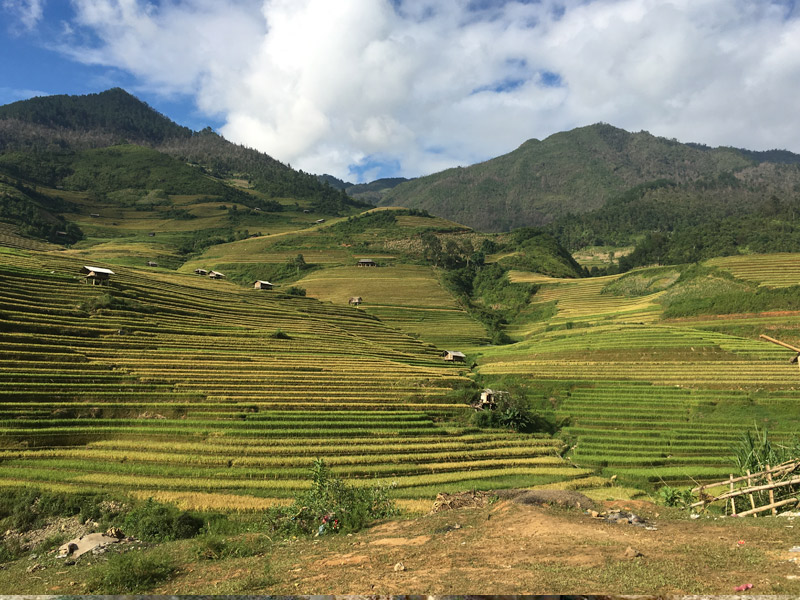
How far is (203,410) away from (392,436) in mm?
13567

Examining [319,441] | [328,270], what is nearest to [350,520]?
[319,441]

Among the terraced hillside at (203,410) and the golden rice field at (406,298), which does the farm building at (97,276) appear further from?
the golden rice field at (406,298)

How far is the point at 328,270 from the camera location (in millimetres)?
110062

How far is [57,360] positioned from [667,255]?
467ft

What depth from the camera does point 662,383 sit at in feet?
150

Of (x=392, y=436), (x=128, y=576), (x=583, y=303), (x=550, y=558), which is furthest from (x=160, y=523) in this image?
(x=583, y=303)

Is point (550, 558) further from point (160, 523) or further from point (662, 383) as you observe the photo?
point (662, 383)

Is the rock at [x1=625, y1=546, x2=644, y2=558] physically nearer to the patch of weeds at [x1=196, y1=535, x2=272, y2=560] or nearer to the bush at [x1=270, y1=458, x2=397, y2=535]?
the bush at [x1=270, y1=458, x2=397, y2=535]

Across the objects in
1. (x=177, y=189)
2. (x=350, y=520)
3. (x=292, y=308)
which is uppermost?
(x=177, y=189)

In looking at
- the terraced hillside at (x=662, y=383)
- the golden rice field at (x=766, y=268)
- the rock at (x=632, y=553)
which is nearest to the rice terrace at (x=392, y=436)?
the rock at (x=632, y=553)

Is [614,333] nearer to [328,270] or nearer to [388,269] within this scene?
[388,269]

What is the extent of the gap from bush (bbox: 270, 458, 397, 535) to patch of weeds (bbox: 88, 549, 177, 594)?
585 centimetres

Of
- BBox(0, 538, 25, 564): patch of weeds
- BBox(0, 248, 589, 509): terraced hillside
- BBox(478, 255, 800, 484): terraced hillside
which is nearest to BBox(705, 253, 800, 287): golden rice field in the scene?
BBox(478, 255, 800, 484): terraced hillside

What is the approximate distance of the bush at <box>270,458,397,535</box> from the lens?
16172 millimetres
